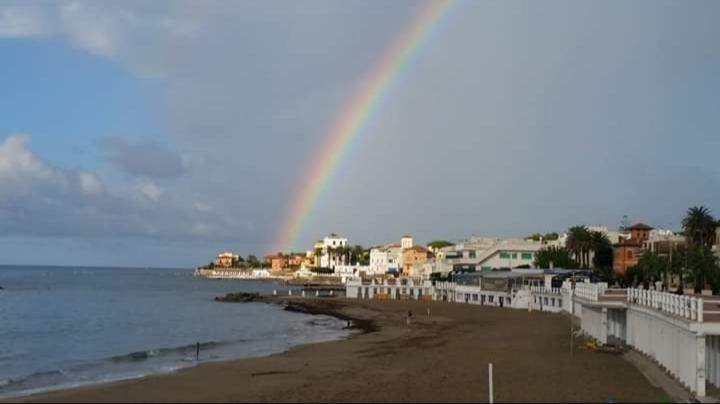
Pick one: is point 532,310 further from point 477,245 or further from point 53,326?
point 477,245

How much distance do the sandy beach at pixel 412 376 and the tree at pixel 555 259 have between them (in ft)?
194

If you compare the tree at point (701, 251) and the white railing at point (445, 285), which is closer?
the tree at point (701, 251)

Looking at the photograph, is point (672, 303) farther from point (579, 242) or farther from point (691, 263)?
Result: point (579, 242)

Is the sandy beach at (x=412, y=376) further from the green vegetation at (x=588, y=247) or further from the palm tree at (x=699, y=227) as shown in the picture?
the green vegetation at (x=588, y=247)

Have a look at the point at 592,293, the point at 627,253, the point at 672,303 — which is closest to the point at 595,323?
the point at 592,293

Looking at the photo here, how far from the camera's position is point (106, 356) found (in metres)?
44.2

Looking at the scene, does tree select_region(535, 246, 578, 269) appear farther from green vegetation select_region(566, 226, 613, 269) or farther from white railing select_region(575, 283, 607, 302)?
white railing select_region(575, 283, 607, 302)

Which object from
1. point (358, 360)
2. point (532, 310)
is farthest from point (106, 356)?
point (532, 310)

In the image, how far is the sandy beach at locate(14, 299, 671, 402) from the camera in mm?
25000

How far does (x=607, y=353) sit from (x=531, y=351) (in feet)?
15.5

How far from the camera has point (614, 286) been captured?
70938 mm

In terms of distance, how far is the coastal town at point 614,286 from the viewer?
23.5 m

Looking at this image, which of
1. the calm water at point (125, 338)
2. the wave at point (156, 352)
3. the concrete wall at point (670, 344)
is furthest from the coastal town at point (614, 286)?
the wave at point (156, 352)

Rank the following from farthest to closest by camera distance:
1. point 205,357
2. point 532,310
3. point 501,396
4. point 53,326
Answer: point 532,310, point 53,326, point 205,357, point 501,396
